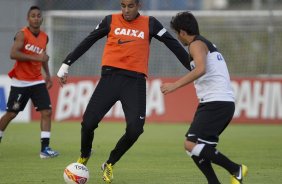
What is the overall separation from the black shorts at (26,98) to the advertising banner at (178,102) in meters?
8.09

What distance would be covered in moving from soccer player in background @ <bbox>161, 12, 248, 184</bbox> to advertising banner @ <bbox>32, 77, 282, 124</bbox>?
40.7 feet

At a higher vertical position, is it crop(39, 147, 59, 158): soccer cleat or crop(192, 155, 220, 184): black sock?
crop(192, 155, 220, 184): black sock

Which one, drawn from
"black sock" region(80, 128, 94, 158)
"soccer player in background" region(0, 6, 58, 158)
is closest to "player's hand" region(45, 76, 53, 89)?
"soccer player in background" region(0, 6, 58, 158)

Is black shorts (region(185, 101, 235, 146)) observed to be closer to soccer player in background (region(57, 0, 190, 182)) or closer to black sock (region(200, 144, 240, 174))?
black sock (region(200, 144, 240, 174))

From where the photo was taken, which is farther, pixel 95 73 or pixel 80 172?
pixel 95 73

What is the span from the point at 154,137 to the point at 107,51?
23.9ft

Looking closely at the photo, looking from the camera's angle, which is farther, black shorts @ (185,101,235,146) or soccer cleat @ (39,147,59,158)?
soccer cleat @ (39,147,59,158)

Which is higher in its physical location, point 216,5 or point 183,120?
point 216,5

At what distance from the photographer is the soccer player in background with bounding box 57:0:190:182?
10.2 meters

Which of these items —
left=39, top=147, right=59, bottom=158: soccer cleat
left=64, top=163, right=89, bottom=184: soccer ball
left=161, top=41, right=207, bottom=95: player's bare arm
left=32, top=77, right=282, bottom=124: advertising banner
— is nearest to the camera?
left=161, top=41, right=207, bottom=95: player's bare arm

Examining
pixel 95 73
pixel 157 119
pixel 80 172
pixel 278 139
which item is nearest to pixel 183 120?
pixel 157 119

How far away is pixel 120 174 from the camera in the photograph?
431 inches

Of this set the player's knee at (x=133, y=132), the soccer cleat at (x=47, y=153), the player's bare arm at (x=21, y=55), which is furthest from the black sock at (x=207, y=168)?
the player's bare arm at (x=21, y=55)

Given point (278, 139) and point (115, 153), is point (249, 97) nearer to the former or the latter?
point (278, 139)
